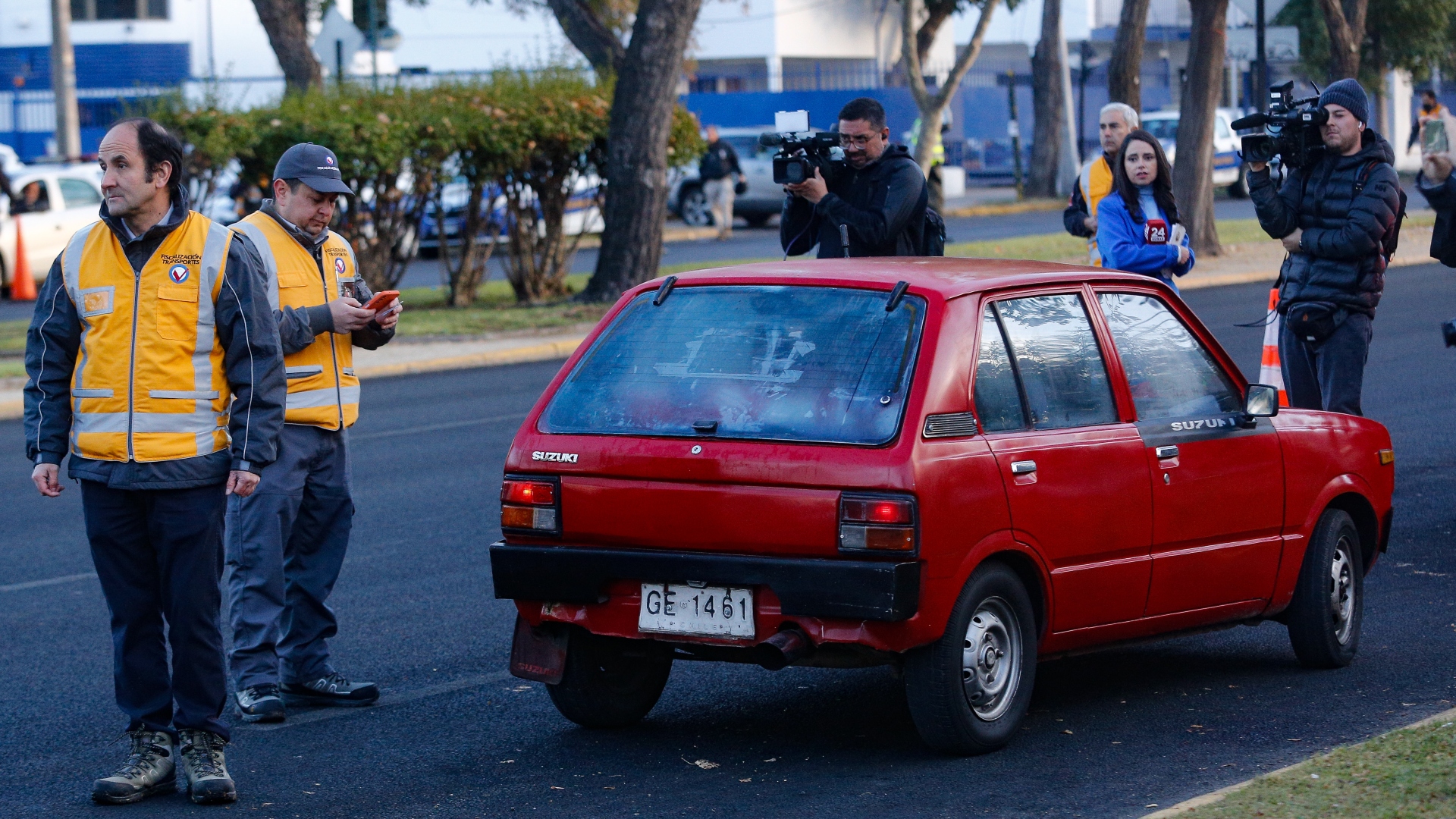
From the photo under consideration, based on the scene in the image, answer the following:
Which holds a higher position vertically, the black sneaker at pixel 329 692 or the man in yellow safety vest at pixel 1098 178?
the man in yellow safety vest at pixel 1098 178

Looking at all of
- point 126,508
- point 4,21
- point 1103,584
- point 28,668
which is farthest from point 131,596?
point 4,21

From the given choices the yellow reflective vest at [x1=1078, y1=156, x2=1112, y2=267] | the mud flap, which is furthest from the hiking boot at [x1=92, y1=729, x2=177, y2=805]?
the yellow reflective vest at [x1=1078, y1=156, x2=1112, y2=267]

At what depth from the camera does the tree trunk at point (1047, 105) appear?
40.8m

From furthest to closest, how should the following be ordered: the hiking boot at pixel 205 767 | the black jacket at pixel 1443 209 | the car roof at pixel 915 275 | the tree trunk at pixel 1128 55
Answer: the tree trunk at pixel 1128 55 → the black jacket at pixel 1443 209 → the car roof at pixel 915 275 → the hiking boot at pixel 205 767

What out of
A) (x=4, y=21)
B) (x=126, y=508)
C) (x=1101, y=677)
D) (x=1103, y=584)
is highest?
(x=4, y=21)

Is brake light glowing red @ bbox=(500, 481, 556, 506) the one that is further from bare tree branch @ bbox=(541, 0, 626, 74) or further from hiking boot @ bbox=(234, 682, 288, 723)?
bare tree branch @ bbox=(541, 0, 626, 74)

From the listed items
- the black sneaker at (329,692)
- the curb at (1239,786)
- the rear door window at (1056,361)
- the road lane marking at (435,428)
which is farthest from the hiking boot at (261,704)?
Answer: the road lane marking at (435,428)

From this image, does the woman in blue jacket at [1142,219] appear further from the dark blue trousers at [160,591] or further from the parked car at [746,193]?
the parked car at [746,193]

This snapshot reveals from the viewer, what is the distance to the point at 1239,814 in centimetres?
460

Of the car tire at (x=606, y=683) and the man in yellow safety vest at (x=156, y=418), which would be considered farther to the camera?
the car tire at (x=606, y=683)

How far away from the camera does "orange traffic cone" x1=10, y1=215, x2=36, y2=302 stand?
24266mm

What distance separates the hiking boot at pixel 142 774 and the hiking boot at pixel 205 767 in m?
0.07

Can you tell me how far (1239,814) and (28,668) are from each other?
4.52 metres

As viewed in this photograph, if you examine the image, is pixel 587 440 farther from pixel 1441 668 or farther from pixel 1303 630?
pixel 1441 668
